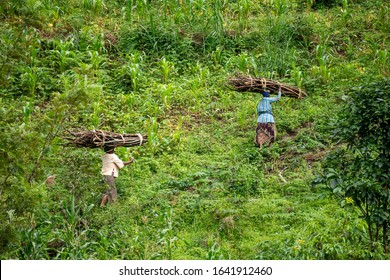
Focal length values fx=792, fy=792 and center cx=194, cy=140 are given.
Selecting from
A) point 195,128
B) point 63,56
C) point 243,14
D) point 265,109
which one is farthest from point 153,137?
point 243,14

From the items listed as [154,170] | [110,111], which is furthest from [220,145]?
[110,111]

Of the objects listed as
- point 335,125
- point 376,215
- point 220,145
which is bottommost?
Result: point 220,145

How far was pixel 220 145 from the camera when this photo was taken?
12.1 meters

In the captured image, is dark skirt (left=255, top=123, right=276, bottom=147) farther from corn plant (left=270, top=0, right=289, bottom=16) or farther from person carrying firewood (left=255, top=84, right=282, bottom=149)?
corn plant (left=270, top=0, right=289, bottom=16)

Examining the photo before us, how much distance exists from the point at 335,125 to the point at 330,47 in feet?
21.7

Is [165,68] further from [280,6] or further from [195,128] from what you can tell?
[280,6]

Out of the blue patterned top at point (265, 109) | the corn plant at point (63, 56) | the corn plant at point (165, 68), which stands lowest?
the corn plant at point (165, 68)

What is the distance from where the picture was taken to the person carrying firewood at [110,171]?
34.3 ft

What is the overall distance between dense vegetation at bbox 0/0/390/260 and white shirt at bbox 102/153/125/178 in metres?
0.16

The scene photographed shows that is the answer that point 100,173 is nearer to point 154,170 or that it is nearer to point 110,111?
point 154,170

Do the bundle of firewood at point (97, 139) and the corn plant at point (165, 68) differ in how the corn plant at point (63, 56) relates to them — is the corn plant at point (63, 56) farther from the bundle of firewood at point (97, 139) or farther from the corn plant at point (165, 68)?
the bundle of firewood at point (97, 139)

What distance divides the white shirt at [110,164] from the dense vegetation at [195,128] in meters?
0.16

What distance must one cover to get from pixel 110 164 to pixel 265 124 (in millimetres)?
2580

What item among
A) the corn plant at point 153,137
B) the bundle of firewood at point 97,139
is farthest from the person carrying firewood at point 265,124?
the bundle of firewood at point 97,139
